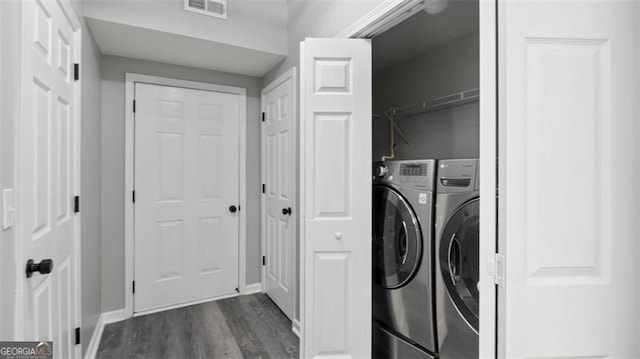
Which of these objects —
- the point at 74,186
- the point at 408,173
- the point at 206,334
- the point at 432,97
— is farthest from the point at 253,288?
the point at 432,97

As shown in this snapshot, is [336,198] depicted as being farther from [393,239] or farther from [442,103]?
[442,103]

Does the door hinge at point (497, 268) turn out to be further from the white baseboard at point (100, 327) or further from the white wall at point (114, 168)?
the white wall at point (114, 168)

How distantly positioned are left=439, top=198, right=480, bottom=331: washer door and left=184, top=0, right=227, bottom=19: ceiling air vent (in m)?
2.26

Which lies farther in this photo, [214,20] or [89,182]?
[214,20]

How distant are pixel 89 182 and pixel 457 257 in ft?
7.88

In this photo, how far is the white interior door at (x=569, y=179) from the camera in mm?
845

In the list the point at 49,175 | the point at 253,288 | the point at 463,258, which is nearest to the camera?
the point at 49,175

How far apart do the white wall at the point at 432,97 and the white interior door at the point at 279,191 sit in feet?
3.80

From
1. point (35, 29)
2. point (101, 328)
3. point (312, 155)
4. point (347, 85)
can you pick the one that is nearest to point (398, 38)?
point (347, 85)

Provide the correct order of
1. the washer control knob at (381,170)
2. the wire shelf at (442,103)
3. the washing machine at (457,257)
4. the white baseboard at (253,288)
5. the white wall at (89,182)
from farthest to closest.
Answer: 1. the white baseboard at (253,288)
2. the wire shelf at (442,103)
3. the washer control knob at (381,170)
4. the white wall at (89,182)
5. the washing machine at (457,257)

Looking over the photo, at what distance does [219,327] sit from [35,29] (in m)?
2.24

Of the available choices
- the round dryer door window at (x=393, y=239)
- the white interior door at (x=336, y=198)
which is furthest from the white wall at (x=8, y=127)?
the round dryer door window at (x=393, y=239)

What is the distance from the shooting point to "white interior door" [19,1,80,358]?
109 cm

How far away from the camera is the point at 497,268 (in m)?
0.91
